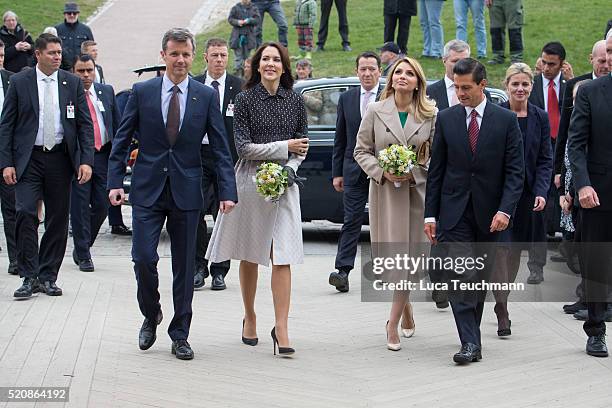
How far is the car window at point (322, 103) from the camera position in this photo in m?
14.5

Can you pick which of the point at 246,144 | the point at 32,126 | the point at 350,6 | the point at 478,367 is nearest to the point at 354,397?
the point at 478,367

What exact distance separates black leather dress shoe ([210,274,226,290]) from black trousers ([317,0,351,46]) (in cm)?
1422

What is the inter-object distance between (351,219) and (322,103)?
357 centimetres

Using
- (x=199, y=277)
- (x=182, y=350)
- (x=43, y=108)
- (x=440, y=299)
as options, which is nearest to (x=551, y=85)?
(x=440, y=299)

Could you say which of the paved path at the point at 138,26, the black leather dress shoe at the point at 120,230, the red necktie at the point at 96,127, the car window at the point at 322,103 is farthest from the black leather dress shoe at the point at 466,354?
the paved path at the point at 138,26

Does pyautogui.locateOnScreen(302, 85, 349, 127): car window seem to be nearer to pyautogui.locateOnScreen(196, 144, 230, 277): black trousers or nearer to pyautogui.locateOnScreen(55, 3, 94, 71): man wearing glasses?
pyautogui.locateOnScreen(196, 144, 230, 277): black trousers

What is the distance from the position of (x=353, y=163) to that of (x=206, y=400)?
4.17 m

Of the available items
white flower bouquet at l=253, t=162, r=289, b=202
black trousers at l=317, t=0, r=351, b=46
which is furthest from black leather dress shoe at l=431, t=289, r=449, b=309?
black trousers at l=317, t=0, r=351, b=46

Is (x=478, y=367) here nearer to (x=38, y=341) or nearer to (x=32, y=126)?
(x=38, y=341)

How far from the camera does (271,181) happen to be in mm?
8609

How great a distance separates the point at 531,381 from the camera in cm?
797

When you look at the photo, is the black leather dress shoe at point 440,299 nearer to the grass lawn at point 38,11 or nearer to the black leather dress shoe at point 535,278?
the black leather dress shoe at point 535,278

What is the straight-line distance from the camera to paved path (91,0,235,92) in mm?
28969

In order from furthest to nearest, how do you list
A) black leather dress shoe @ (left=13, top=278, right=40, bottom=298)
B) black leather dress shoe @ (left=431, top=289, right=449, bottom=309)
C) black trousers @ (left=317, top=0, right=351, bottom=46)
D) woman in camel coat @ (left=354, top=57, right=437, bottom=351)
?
black trousers @ (left=317, top=0, right=351, bottom=46)
black leather dress shoe @ (left=13, top=278, right=40, bottom=298)
black leather dress shoe @ (left=431, top=289, right=449, bottom=309)
woman in camel coat @ (left=354, top=57, right=437, bottom=351)
